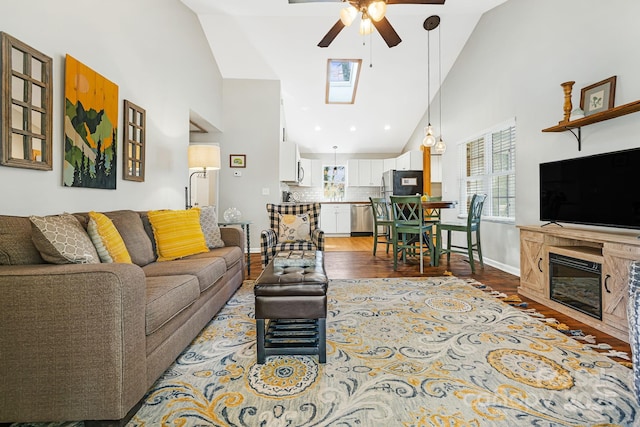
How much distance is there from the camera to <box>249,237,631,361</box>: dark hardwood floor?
8.12ft

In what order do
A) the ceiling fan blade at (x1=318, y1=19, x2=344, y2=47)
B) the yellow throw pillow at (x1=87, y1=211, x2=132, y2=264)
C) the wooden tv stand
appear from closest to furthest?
the yellow throw pillow at (x1=87, y1=211, x2=132, y2=264) → the wooden tv stand → the ceiling fan blade at (x1=318, y1=19, x2=344, y2=47)

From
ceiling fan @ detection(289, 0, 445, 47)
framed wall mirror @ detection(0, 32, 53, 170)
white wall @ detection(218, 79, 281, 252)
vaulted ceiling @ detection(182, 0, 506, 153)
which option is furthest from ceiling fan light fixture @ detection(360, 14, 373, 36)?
white wall @ detection(218, 79, 281, 252)

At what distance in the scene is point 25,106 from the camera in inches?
72.6

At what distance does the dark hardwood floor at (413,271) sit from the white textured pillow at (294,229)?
2.04ft

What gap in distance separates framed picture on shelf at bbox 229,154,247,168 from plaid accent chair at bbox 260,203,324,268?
1882mm

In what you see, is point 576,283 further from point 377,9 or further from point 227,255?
point 227,255

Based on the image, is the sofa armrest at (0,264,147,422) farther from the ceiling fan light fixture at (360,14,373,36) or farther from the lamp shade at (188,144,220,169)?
the lamp shade at (188,144,220,169)

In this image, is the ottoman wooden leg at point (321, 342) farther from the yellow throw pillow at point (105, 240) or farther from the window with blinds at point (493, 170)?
the window with blinds at point (493, 170)

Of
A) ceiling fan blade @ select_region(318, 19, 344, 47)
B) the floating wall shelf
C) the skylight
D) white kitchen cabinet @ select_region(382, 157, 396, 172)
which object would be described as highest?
the skylight

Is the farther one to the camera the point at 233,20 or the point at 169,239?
the point at 233,20

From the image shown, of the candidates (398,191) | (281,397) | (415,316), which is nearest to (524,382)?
(415,316)

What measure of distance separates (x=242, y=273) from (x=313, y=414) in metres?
2.21

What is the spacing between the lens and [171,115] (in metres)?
3.77

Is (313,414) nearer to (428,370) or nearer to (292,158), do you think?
(428,370)
